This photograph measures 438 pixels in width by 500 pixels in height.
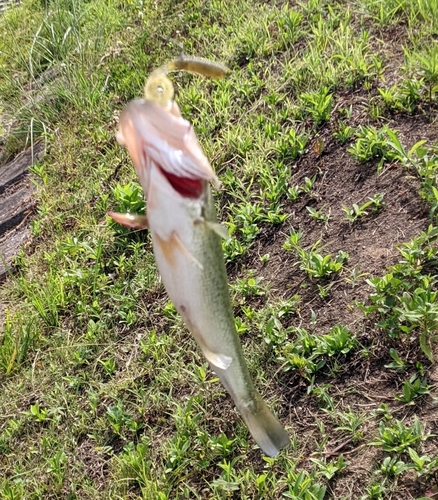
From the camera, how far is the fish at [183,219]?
106cm

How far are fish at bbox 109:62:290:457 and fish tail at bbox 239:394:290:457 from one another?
152 millimetres

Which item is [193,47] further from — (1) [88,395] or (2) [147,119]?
(2) [147,119]

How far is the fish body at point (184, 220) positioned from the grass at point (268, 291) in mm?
986

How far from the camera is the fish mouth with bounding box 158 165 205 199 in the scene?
1.10m

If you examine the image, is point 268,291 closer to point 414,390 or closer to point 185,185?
point 414,390

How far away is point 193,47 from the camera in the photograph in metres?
4.51

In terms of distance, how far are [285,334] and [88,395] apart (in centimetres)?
105

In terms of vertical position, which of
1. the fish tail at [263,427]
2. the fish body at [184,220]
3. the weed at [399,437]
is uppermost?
the fish body at [184,220]

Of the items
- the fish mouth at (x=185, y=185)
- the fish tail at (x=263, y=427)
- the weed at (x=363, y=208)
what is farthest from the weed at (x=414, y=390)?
the fish mouth at (x=185, y=185)

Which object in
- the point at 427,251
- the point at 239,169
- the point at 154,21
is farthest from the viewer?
the point at 154,21

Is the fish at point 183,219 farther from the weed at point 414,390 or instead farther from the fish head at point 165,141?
the weed at point 414,390

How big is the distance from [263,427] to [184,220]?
0.70 m

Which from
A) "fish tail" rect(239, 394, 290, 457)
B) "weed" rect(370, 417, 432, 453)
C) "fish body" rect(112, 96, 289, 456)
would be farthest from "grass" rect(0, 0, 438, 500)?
"fish body" rect(112, 96, 289, 456)

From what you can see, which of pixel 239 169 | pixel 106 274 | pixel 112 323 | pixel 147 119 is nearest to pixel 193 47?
pixel 239 169
